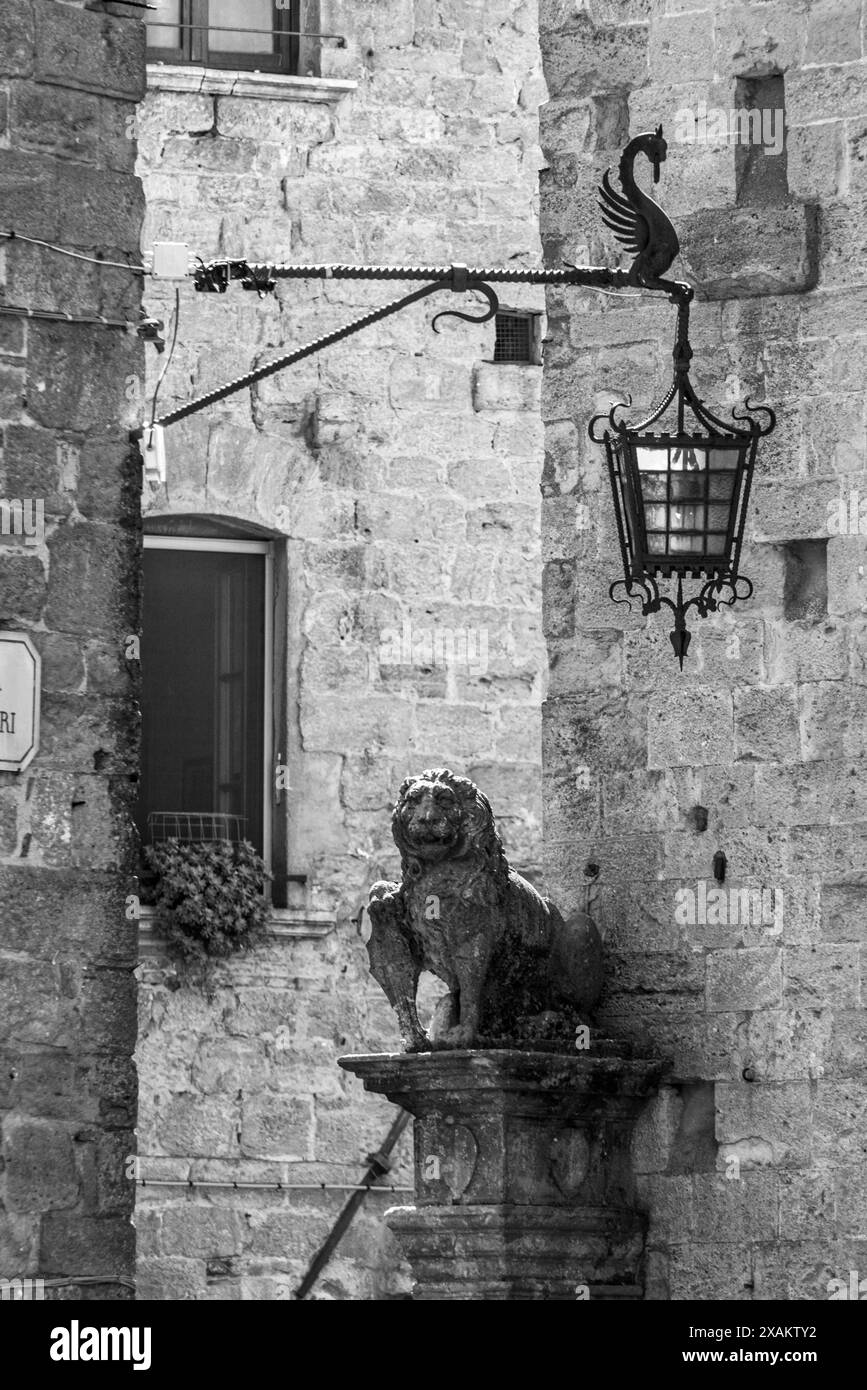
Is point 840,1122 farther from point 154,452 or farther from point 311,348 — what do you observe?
point 154,452

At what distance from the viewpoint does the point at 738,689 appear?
34.7 feet

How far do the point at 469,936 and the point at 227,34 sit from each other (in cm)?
525

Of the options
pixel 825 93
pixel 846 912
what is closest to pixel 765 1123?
pixel 846 912

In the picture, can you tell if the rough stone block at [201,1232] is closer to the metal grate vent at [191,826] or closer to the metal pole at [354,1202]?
the metal pole at [354,1202]

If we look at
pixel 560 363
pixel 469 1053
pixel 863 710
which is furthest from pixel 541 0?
pixel 469 1053

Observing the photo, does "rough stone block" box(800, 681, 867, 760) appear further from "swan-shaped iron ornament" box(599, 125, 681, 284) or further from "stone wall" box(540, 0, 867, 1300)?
"swan-shaped iron ornament" box(599, 125, 681, 284)

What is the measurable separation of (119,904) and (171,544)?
484 centimetres

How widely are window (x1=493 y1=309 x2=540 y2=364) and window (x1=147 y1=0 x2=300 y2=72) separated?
4.37ft

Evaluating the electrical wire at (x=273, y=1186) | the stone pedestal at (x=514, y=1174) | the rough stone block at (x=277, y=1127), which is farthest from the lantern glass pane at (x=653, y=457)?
the rough stone block at (x=277, y=1127)

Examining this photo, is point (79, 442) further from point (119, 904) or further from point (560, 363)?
point (560, 363)

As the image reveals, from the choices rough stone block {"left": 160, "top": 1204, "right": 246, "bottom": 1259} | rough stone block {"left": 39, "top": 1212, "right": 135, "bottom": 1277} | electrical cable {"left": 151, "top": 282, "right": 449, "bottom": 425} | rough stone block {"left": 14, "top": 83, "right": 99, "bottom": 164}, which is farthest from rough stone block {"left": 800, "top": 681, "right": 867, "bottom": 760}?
rough stone block {"left": 160, "top": 1204, "right": 246, "bottom": 1259}

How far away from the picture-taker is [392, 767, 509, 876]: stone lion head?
10.2 metres

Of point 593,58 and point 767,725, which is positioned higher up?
point 593,58

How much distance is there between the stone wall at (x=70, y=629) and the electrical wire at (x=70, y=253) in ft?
0.05
